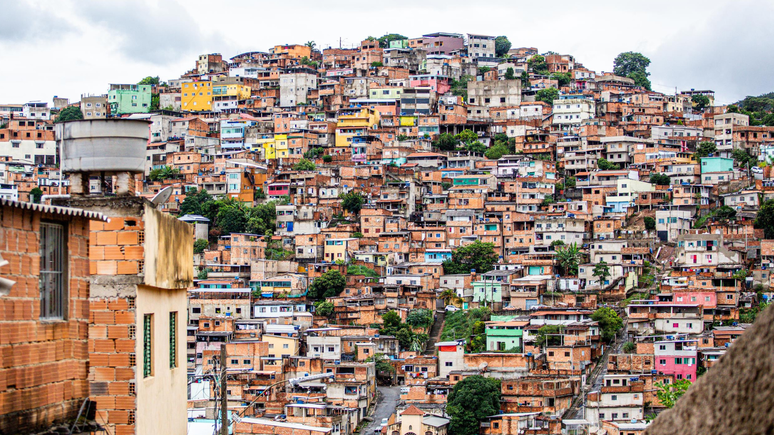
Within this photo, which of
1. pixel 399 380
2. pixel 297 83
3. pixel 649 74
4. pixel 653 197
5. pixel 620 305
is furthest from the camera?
pixel 649 74

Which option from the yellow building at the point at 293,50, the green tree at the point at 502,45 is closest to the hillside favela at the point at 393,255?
the yellow building at the point at 293,50

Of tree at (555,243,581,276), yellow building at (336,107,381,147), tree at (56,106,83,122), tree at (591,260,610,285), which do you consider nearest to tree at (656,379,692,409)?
tree at (591,260,610,285)

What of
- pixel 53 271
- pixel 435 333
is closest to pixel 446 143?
pixel 435 333

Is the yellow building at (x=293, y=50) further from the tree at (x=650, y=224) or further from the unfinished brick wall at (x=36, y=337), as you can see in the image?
the unfinished brick wall at (x=36, y=337)

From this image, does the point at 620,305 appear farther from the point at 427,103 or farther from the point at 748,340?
the point at 748,340

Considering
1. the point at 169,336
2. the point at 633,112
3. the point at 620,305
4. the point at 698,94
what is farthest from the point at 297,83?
the point at 169,336

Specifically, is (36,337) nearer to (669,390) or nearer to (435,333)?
(669,390)

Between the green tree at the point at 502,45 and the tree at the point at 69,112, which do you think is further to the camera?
the green tree at the point at 502,45
